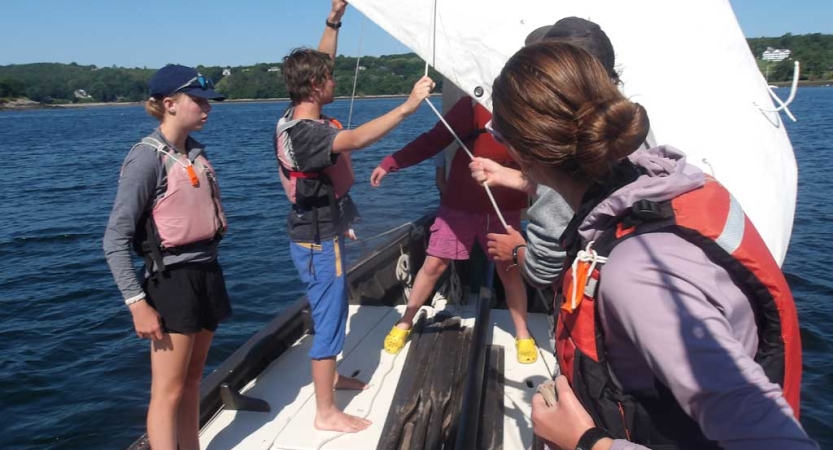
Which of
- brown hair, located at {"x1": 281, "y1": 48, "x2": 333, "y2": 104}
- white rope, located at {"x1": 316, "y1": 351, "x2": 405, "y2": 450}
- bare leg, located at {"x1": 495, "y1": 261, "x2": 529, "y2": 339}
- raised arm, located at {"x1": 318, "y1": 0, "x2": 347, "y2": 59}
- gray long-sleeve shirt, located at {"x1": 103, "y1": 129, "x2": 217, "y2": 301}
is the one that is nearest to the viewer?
gray long-sleeve shirt, located at {"x1": 103, "y1": 129, "x2": 217, "y2": 301}

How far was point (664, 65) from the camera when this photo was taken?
8.75 feet

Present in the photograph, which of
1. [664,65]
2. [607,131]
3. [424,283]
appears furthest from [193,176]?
[664,65]

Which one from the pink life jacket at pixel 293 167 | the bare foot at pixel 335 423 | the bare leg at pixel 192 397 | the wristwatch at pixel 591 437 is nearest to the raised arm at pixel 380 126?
the pink life jacket at pixel 293 167

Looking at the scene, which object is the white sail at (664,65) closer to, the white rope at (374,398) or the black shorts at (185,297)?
the black shorts at (185,297)

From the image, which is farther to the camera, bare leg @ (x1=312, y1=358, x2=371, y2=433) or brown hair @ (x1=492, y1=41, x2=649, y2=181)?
bare leg @ (x1=312, y1=358, x2=371, y2=433)

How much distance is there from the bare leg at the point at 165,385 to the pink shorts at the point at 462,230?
5.25 ft

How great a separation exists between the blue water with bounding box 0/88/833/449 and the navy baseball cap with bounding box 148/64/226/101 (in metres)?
3.21

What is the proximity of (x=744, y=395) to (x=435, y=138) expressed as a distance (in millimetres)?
2561

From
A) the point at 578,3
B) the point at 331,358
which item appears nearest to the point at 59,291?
the point at 331,358

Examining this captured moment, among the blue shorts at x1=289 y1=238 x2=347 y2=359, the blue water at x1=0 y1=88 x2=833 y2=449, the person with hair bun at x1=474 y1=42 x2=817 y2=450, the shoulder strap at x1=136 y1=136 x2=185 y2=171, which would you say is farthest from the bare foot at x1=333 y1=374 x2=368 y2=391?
the blue water at x1=0 y1=88 x2=833 y2=449

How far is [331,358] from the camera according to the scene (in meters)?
2.86

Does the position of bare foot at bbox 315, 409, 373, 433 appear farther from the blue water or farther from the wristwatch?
the blue water

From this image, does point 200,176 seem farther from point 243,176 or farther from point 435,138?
point 243,176

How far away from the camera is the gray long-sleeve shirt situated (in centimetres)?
221
